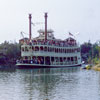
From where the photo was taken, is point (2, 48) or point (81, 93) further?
point (2, 48)

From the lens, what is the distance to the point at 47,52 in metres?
81.1

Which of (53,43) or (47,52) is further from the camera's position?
(53,43)

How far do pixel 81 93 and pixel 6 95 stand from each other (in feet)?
19.4

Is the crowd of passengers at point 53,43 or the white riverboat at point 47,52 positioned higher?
the crowd of passengers at point 53,43

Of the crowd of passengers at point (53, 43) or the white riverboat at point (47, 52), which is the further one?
the crowd of passengers at point (53, 43)

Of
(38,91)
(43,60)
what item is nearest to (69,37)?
(43,60)

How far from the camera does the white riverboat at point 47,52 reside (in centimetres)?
7922

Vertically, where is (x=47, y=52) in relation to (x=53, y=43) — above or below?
below

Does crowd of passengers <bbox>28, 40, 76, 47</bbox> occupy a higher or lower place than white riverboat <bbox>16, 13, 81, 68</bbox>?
higher

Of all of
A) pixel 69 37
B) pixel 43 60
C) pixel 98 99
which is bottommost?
pixel 98 99

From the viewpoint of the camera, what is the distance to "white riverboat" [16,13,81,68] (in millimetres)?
79225

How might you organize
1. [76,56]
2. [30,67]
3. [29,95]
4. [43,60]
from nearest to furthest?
[29,95]
[30,67]
[43,60]
[76,56]

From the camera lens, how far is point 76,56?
297 ft

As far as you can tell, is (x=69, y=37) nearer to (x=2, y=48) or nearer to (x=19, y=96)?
(x=2, y=48)
